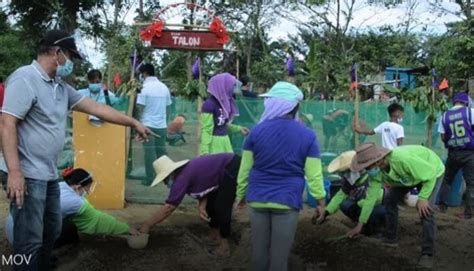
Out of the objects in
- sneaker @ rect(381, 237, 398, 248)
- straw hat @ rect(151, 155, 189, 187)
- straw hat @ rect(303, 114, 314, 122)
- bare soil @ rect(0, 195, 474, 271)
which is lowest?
bare soil @ rect(0, 195, 474, 271)

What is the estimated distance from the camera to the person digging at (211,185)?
5430mm

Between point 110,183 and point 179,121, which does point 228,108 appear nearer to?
point 179,121

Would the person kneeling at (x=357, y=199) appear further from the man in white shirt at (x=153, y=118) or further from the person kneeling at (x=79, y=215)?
the man in white shirt at (x=153, y=118)

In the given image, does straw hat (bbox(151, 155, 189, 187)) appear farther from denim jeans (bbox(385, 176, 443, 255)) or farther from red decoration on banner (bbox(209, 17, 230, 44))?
red decoration on banner (bbox(209, 17, 230, 44))

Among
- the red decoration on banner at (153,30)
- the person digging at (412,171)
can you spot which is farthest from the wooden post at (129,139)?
the person digging at (412,171)

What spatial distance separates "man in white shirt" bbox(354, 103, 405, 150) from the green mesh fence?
21 cm

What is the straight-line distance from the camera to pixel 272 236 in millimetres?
4109

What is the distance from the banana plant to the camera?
817 cm

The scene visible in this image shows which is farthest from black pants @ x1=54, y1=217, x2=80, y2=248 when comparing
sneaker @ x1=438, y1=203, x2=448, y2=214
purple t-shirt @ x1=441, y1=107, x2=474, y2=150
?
sneaker @ x1=438, y1=203, x2=448, y2=214

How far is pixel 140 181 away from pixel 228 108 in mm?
1746

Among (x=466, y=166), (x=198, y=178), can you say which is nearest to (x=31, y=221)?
(x=198, y=178)

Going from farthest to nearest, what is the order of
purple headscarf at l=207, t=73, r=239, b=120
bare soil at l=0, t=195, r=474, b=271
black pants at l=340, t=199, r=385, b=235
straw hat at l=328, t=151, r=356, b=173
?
1. purple headscarf at l=207, t=73, r=239, b=120
2. black pants at l=340, t=199, r=385, b=235
3. straw hat at l=328, t=151, r=356, b=173
4. bare soil at l=0, t=195, r=474, b=271

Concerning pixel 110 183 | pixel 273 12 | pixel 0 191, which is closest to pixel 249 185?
pixel 110 183

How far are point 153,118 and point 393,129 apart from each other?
3.07 m
